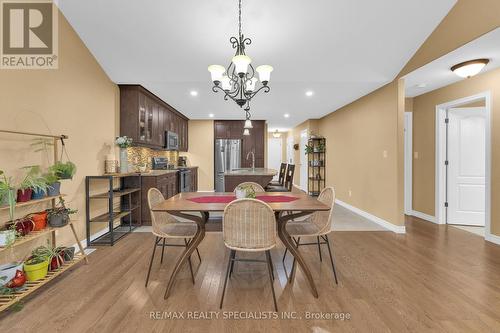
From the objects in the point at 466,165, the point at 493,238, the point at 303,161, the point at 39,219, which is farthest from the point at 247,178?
the point at 303,161

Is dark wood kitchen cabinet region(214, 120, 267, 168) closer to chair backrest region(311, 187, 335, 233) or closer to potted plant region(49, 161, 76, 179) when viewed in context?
chair backrest region(311, 187, 335, 233)

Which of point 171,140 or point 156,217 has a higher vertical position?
point 171,140

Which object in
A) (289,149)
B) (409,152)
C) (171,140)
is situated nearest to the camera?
(409,152)

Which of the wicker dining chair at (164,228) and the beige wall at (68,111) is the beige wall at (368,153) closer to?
the wicker dining chair at (164,228)

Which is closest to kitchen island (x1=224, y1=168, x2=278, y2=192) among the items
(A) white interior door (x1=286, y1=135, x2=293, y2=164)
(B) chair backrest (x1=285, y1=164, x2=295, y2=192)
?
(B) chair backrest (x1=285, y1=164, x2=295, y2=192)

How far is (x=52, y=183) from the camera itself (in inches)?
97.7

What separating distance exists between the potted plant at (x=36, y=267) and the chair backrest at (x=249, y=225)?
1769 mm

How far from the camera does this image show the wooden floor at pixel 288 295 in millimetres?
1750

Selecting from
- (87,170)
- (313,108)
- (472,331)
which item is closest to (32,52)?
(87,170)

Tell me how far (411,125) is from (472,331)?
13.9 feet

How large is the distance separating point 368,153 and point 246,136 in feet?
12.3

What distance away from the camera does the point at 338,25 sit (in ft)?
9.71

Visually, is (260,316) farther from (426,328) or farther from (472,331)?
(472,331)

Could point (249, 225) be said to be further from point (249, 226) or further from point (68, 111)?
point (68, 111)
